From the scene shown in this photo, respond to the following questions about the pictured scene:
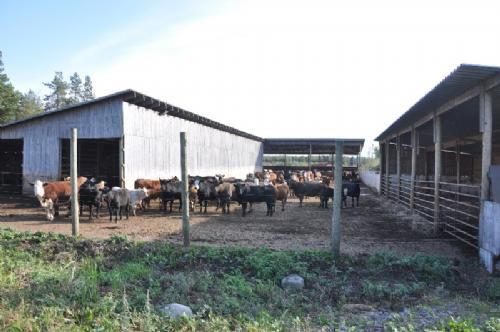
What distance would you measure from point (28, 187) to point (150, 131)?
650cm

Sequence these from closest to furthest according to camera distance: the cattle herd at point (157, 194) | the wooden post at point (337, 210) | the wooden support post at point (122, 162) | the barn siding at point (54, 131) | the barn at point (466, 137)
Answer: the wooden post at point (337, 210), the barn at point (466, 137), the cattle herd at point (157, 194), the wooden support post at point (122, 162), the barn siding at point (54, 131)

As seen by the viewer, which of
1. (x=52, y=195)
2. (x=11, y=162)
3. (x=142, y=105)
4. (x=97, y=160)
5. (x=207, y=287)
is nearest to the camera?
(x=207, y=287)

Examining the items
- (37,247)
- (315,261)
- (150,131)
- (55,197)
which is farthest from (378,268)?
(150,131)

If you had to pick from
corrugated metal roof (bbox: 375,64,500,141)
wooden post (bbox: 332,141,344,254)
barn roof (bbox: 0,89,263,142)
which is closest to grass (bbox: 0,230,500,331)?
wooden post (bbox: 332,141,344,254)

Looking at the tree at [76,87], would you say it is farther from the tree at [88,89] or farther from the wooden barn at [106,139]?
the wooden barn at [106,139]

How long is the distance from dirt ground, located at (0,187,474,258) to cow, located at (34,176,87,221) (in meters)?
0.48

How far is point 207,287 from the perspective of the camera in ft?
19.8

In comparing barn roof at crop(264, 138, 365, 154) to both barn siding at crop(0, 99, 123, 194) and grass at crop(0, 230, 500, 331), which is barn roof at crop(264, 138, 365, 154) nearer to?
barn siding at crop(0, 99, 123, 194)

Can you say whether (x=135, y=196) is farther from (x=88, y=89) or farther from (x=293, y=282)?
(x=88, y=89)

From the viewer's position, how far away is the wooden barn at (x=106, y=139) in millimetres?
18578

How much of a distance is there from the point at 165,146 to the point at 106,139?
119 inches

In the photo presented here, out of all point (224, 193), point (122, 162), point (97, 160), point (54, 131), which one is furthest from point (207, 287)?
point (97, 160)

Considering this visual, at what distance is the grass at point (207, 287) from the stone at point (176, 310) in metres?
0.11

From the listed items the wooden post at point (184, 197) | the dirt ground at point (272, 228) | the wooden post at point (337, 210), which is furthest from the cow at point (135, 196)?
the wooden post at point (337, 210)
